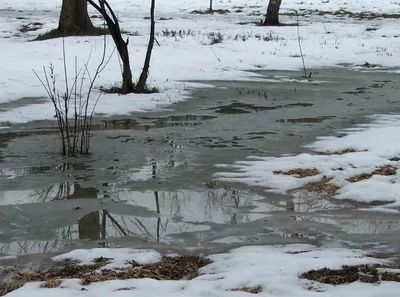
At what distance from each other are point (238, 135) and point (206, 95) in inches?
127

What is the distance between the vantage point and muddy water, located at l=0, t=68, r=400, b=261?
15.2 feet

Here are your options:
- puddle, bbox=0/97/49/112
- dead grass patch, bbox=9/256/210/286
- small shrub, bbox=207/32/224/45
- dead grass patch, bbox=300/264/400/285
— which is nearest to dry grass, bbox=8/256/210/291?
dead grass patch, bbox=9/256/210/286

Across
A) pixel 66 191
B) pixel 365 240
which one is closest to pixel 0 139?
pixel 66 191

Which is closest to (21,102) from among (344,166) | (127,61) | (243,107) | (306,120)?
(127,61)

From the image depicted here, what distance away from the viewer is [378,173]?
6184 mm

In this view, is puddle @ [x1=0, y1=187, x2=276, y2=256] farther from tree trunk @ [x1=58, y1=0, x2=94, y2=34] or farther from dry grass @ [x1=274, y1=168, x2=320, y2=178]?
tree trunk @ [x1=58, y1=0, x2=94, y2=34]

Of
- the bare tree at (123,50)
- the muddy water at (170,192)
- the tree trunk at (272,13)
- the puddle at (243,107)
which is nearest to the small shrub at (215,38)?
the tree trunk at (272,13)

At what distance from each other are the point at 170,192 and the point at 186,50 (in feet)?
39.6

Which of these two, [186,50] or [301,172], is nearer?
[301,172]

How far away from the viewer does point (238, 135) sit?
26.5 ft

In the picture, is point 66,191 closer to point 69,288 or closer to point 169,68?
point 69,288

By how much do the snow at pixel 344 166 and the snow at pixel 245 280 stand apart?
1446mm

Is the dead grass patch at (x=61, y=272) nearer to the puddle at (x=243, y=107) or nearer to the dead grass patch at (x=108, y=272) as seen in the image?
the dead grass patch at (x=108, y=272)

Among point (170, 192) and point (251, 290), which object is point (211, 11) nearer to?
point (170, 192)
